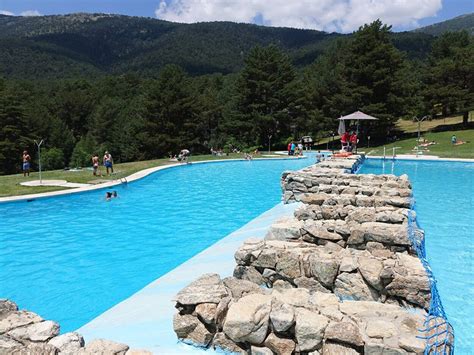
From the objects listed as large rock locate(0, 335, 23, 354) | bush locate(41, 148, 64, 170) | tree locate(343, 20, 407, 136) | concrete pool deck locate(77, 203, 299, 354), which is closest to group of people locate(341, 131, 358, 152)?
tree locate(343, 20, 407, 136)

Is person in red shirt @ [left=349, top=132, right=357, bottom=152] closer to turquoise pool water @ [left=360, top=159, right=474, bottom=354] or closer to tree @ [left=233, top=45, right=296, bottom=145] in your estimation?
turquoise pool water @ [left=360, top=159, right=474, bottom=354]

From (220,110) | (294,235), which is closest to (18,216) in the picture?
(294,235)

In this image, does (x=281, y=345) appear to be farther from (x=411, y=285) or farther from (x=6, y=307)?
(x=6, y=307)

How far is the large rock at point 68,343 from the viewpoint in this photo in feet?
12.1

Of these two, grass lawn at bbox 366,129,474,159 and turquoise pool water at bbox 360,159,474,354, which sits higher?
grass lawn at bbox 366,129,474,159

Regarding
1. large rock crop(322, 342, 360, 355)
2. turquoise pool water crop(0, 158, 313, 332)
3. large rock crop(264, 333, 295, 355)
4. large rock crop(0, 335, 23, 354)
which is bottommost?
turquoise pool water crop(0, 158, 313, 332)

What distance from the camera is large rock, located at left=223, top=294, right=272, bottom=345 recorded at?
3977 mm

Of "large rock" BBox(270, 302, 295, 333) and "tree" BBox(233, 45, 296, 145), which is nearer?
"large rock" BBox(270, 302, 295, 333)

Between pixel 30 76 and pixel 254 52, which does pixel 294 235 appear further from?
pixel 30 76

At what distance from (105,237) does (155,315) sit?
638cm

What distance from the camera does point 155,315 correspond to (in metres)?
5.57

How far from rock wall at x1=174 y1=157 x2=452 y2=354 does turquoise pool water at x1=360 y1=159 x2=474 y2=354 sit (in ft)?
3.22

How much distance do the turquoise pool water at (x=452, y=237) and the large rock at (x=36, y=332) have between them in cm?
475

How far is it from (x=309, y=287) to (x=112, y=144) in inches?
2240
